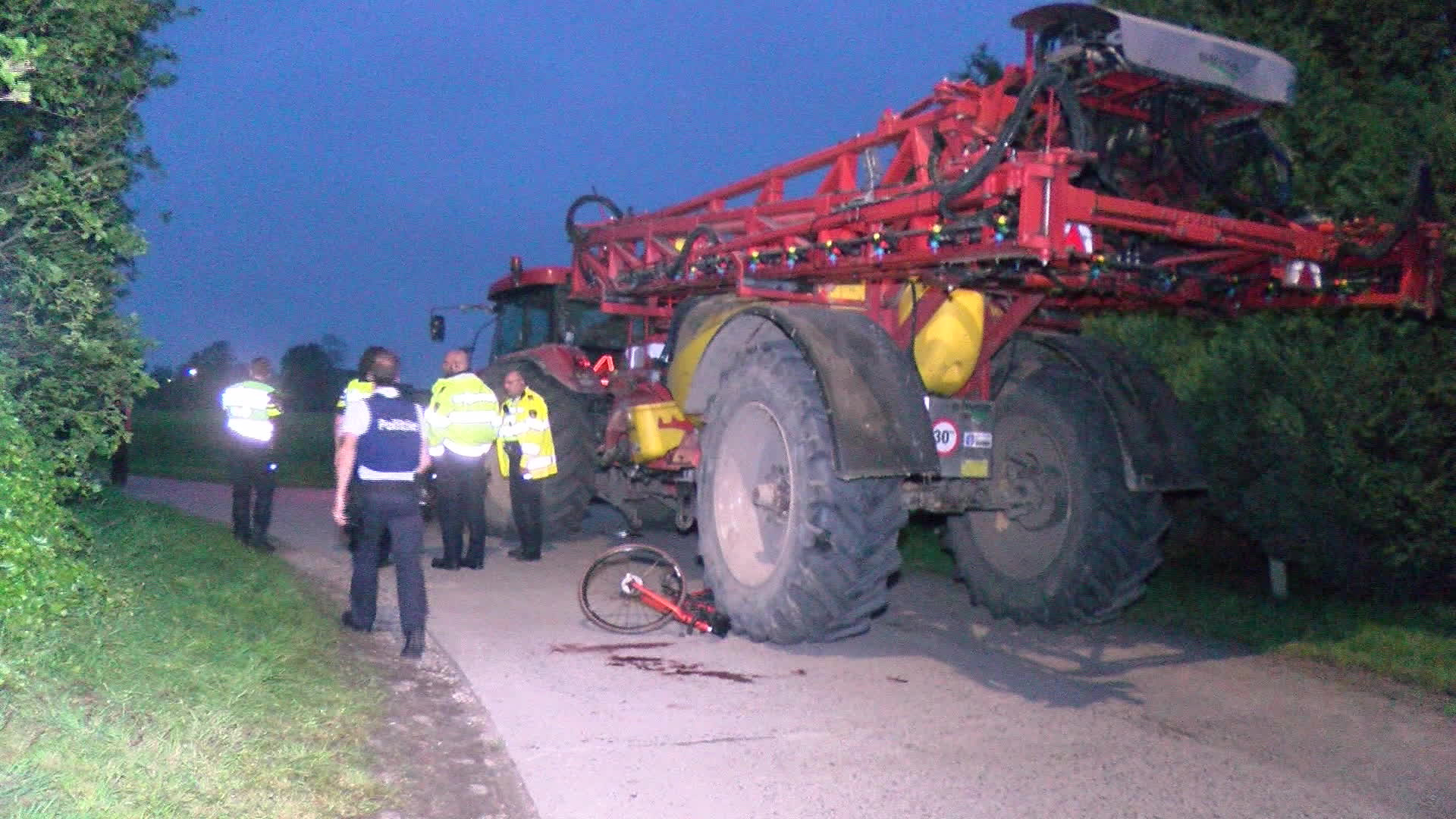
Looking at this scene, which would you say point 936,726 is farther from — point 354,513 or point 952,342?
point 354,513

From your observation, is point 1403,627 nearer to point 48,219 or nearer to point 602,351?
point 602,351

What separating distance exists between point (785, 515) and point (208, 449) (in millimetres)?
26390

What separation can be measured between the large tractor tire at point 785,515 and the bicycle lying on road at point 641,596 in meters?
0.16

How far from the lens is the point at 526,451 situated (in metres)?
10.6

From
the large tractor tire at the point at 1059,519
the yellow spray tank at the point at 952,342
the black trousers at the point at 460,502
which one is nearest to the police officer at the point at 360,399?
the black trousers at the point at 460,502

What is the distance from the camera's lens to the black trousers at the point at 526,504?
1063cm

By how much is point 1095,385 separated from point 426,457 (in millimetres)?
4352

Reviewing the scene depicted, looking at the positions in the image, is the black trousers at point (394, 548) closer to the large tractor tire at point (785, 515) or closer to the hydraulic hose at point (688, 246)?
the large tractor tire at point (785, 515)

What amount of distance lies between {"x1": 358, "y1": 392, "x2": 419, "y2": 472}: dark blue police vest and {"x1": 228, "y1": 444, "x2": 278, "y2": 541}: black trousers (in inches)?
142

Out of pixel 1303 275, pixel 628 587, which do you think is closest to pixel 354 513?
pixel 628 587

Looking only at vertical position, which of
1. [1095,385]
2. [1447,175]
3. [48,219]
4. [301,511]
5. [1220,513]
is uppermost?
[1447,175]

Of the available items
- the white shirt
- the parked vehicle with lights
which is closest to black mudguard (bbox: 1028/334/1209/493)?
the parked vehicle with lights

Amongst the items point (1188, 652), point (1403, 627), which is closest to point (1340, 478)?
point (1403, 627)

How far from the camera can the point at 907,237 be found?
7.11 meters
